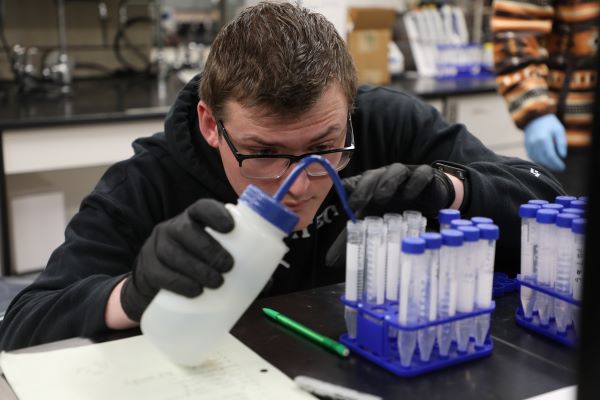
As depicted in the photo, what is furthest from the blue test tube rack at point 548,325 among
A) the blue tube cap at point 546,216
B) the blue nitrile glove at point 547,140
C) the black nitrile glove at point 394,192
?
the blue nitrile glove at point 547,140

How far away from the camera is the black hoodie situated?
1004 mm

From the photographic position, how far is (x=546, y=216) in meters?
0.85

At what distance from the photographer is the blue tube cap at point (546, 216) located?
84cm

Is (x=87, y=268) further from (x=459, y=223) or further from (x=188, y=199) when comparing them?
(x=459, y=223)

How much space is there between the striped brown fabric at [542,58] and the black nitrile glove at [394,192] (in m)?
1.09

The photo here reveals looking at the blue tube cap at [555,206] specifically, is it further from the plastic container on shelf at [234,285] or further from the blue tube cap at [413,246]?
the plastic container on shelf at [234,285]

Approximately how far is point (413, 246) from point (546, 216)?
20 centimetres

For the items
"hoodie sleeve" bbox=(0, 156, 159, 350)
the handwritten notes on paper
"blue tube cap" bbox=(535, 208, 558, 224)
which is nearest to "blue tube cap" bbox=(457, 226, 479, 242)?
"blue tube cap" bbox=(535, 208, 558, 224)

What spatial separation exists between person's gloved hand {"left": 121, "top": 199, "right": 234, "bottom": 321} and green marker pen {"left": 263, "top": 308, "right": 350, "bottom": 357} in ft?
0.57

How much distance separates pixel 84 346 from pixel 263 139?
0.39 metres

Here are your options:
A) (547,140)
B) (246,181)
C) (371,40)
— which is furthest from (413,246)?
(371,40)

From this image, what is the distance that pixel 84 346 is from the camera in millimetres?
849

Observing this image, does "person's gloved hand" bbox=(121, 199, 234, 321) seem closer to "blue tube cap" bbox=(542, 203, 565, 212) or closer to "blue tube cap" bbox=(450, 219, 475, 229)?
"blue tube cap" bbox=(450, 219, 475, 229)

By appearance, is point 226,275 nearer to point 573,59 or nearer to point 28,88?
point 573,59
